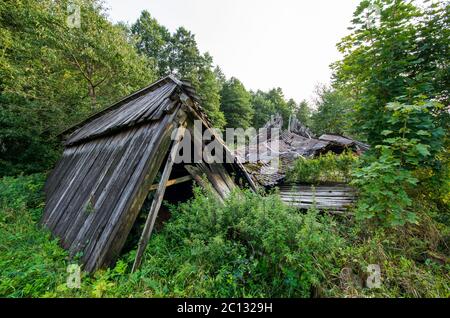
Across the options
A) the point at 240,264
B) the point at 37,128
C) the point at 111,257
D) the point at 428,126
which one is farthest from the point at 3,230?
the point at 428,126

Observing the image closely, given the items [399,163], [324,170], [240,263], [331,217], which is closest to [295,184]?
[324,170]

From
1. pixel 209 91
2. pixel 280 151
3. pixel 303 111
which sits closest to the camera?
pixel 280 151

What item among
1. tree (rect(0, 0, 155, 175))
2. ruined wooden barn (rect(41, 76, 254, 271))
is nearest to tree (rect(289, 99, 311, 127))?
tree (rect(0, 0, 155, 175))

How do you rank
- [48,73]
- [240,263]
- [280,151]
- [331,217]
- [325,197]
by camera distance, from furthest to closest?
[280,151] < [48,73] < [325,197] < [331,217] < [240,263]

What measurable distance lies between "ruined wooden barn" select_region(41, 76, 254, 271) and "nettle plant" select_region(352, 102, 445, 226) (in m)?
3.07

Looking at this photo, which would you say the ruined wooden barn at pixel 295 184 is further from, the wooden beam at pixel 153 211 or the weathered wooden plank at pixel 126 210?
the weathered wooden plank at pixel 126 210

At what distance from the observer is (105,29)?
11.6 meters

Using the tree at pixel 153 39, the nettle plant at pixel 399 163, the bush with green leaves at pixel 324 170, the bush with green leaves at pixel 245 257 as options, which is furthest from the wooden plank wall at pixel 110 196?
the tree at pixel 153 39

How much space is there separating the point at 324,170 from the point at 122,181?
24.9 ft

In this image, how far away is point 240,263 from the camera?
2926 mm

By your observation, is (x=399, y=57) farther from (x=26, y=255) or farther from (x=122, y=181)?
(x=26, y=255)

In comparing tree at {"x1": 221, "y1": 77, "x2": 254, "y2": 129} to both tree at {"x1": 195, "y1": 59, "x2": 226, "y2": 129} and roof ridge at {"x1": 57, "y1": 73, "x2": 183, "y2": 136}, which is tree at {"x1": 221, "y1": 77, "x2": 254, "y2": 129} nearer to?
tree at {"x1": 195, "y1": 59, "x2": 226, "y2": 129}

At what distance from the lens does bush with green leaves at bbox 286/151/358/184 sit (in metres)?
8.14

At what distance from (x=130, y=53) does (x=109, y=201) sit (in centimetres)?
1213
